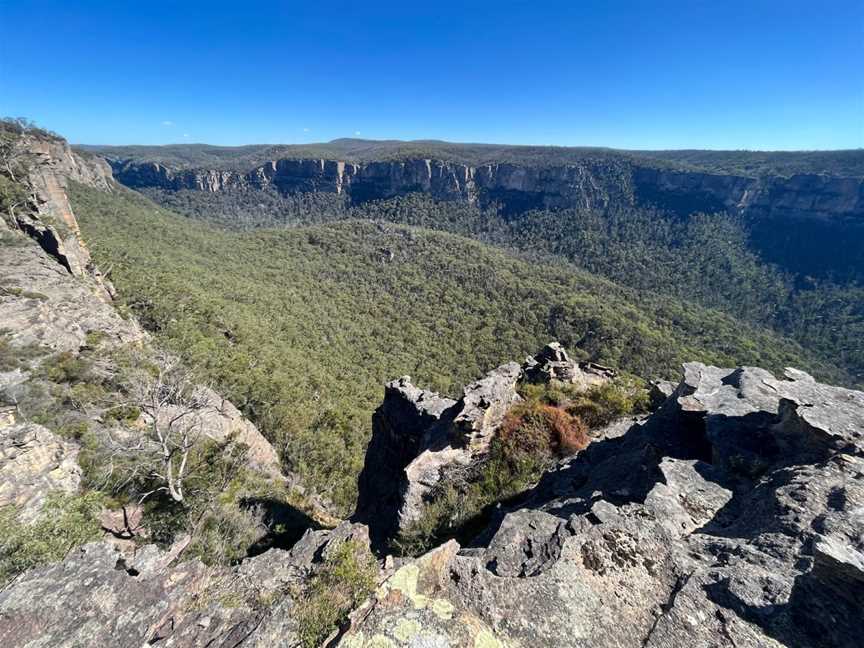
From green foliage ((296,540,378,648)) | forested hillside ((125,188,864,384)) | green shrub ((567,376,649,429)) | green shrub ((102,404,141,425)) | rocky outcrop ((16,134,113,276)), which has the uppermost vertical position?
rocky outcrop ((16,134,113,276))

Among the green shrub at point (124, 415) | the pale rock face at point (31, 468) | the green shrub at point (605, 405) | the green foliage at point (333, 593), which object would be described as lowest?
the green shrub at point (124, 415)

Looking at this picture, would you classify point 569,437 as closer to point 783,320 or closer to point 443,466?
point 443,466

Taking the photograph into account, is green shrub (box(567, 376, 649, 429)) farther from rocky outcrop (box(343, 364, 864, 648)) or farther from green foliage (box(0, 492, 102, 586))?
green foliage (box(0, 492, 102, 586))

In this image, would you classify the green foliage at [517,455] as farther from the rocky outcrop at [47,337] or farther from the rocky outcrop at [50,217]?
the rocky outcrop at [50,217]

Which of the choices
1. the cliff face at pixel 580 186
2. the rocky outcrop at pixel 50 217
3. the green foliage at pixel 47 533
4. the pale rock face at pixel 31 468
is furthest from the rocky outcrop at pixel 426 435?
the cliff face at pixel 580 186

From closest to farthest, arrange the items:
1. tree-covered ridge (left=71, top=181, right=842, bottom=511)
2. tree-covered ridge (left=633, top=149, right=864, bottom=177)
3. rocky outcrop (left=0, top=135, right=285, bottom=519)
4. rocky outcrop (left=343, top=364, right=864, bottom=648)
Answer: rocky outcrop (left=343, top=364, right=864, bottom=648) → rocky outcrop (left=0, top=135, right=285, bottom=519) → tree-covered ridge (left=71, top=181, right=842, bottom=511) → tree-covered ridge (left=633, top=149, right=864, bottom=177)

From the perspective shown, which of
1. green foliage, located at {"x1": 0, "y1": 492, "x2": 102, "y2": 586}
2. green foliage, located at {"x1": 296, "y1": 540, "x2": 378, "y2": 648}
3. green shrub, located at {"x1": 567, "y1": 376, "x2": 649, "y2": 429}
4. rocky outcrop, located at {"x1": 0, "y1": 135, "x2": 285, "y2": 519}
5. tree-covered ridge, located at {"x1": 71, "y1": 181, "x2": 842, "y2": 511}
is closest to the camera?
green foliage, located at {"x1": 296, "y1": 540, "x2": 378, "y2": 648}

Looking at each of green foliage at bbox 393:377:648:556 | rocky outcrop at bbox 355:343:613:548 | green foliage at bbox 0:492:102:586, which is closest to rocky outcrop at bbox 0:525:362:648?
green foliage at bbox 0:492:102:586
